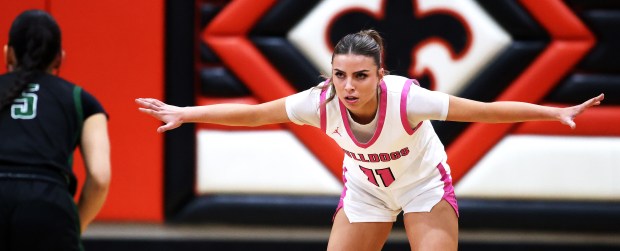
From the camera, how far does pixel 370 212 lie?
3377 millimetres

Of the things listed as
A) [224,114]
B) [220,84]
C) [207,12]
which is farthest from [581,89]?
[224,114]

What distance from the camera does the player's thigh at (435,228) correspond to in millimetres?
3197

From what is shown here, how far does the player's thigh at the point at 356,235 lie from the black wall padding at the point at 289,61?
63.3 inches

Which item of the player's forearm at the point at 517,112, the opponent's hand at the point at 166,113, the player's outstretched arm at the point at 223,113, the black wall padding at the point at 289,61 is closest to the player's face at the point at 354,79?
the player's outstretched arm at the point at 223,113

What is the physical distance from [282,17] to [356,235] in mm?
1843

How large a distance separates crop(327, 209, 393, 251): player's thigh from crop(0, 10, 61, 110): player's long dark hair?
4.49ft

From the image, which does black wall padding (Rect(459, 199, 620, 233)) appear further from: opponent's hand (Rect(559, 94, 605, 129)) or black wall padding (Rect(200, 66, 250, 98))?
opponent's hand (Rect(559, 94, 605, 129))

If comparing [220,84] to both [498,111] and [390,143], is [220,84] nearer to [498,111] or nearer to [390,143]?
[390,143]

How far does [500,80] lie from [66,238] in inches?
124

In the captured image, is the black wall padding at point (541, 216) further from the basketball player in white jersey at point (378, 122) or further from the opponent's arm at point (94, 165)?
the opponent's arm at point (94, 165)

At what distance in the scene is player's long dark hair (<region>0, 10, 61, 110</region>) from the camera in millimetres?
2367

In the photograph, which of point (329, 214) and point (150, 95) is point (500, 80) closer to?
point (329, 214)

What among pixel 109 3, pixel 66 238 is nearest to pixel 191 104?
pixel 109 3

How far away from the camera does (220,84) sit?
4.86 meters
